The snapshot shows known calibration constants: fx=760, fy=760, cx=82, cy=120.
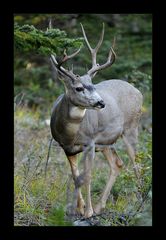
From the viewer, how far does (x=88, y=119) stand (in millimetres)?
7859

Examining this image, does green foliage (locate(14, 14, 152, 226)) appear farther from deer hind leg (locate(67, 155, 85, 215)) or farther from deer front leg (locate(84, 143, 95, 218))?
deer front leg (locate(84, 143, 95, 218))

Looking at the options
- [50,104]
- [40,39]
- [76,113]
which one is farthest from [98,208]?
[50,104]

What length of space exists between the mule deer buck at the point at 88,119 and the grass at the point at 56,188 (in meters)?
0.24

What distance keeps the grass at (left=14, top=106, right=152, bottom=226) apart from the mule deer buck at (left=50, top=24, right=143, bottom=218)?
0.24 meters

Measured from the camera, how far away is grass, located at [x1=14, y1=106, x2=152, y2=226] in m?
7.30

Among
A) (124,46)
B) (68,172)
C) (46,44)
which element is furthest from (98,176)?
(124,46)

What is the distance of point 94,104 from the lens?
7.40 meters

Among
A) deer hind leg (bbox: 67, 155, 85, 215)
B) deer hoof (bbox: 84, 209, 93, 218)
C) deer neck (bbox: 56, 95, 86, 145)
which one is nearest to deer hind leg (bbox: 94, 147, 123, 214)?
deer hind leg (bbox: 67, 155, 85, 215)

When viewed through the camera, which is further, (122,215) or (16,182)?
(16,182)
